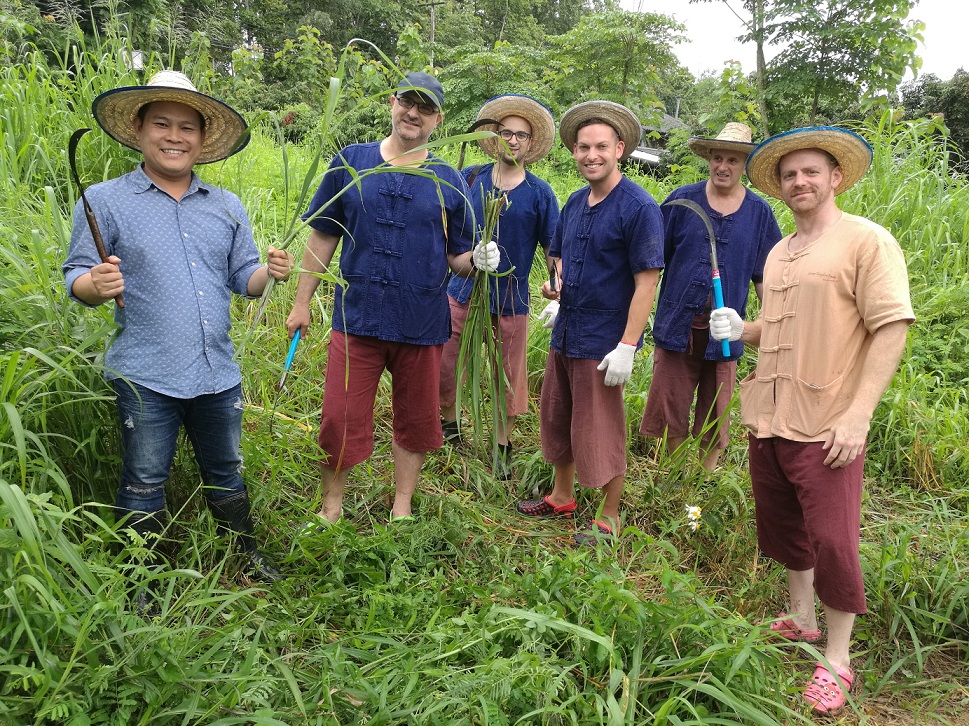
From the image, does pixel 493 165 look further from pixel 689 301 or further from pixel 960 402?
pixel 960 402

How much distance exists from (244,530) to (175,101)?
1527 millimetres

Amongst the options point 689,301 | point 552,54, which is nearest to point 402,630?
point 689,301

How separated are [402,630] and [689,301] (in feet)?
7.08

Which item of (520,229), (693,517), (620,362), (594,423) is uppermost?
(520,229)

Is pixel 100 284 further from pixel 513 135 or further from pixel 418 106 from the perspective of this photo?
pixel 513 135

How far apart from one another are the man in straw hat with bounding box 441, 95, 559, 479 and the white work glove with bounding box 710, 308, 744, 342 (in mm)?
1114

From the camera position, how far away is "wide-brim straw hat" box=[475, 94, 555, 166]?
3.88 m

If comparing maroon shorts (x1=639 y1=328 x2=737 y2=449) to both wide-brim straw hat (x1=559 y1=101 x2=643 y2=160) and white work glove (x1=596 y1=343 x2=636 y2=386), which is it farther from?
wide-brim straw hat (x1=559 y1=101 x2=643 y2=160)

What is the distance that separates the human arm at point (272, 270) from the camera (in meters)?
2.25

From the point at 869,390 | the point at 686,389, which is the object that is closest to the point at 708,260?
the point at 686,389

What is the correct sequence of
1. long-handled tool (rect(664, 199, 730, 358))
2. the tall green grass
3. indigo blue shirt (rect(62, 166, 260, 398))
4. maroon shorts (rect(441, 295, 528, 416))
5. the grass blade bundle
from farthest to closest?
maroon shorts (rect(441, 295, 528, 416)) < long-handled tool (rect(664, 199, 730, 358)) < the grass blade bundle < indigo blue shirt (rect(62, 166, 260, 398)) < the tall green grass

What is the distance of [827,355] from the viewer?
2.32 meters

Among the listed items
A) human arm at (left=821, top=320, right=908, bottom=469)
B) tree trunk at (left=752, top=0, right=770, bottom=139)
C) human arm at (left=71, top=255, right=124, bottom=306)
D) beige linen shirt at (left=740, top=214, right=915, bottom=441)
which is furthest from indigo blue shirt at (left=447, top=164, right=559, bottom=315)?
tree trunk at (left=752, top=0, right=770, bottom=139)

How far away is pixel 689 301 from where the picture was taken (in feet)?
11.6
